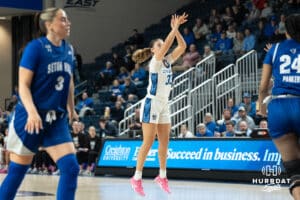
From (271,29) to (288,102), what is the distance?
13.0 m

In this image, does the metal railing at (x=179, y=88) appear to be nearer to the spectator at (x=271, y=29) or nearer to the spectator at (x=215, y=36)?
the spectator at (x=215, y=36)

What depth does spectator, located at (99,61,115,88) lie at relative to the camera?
2283 centimetres

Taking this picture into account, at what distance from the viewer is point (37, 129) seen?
17.0ft

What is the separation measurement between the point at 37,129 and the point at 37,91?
36cm

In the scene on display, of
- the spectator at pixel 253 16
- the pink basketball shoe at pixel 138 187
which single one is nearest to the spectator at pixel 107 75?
the spectator at pixel 253 16

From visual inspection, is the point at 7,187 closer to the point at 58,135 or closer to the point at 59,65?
the point at 58,135

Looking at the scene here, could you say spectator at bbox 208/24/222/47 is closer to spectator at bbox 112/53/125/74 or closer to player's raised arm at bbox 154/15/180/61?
spectator at bbox 112/53/125/74

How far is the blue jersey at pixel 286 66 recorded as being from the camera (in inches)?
217

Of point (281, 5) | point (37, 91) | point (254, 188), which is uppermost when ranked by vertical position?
point (281, 5)

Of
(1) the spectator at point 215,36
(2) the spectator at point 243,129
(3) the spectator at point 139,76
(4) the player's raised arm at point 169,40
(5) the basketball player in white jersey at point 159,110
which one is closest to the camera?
(4) the player's raised arm at point 169,40

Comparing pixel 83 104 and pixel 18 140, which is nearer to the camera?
pixel 18 140

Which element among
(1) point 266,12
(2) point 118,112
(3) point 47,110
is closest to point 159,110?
(3) point 47,110

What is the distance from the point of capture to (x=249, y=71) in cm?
1723

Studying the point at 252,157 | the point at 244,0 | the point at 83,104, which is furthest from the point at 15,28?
the point at 252,157
